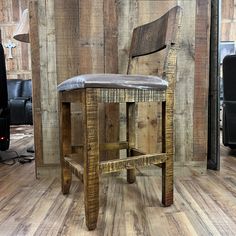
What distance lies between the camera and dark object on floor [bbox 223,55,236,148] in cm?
185

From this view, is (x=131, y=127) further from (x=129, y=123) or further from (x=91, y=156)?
(x=91, y=156)

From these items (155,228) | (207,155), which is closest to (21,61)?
(207,155)

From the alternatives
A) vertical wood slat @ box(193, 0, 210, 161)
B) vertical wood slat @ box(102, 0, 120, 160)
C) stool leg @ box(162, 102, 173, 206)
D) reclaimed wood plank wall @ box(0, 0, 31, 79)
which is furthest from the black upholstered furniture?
stool leg @ box(162, 102, 173, 206)

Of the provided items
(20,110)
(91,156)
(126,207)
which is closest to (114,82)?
(91,156)

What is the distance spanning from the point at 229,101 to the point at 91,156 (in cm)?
141

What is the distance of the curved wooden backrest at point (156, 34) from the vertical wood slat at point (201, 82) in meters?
0.36

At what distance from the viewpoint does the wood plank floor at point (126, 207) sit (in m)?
0.90

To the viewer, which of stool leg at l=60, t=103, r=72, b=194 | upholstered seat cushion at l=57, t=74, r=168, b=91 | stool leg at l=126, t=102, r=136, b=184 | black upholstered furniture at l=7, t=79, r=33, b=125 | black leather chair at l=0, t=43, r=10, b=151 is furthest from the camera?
black upholstered furniture at l=7, t=79, r=33, b=125

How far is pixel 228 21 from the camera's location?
5.18 metres

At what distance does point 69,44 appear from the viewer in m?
1.43

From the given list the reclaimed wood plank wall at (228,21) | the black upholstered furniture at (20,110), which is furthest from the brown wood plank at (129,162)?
the reclaimed wood plank wall at (228,21)

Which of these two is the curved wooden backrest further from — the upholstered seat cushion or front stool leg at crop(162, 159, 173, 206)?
front stool leg at crop(162, 159, 173, 206)

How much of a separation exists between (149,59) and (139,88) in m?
0.55

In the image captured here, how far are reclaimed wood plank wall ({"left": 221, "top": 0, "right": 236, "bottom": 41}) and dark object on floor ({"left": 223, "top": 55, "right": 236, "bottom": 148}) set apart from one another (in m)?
3.73
